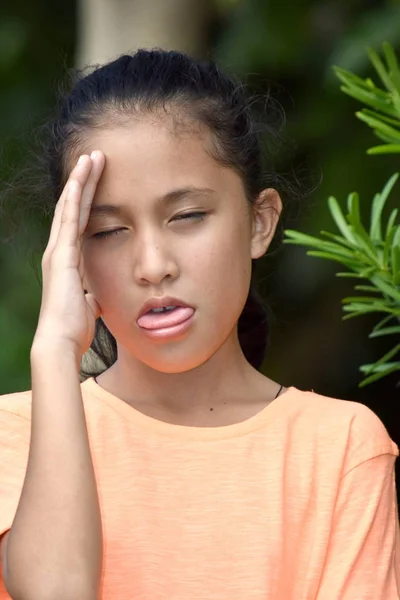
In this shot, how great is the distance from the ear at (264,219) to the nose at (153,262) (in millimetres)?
275

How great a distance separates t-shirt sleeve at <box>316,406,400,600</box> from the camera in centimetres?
236

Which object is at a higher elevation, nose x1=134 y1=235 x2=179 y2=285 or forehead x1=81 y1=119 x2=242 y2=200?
forehead x1=81 y1=119 x2=242 y2=200

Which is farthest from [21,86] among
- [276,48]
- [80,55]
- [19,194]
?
[19,194]

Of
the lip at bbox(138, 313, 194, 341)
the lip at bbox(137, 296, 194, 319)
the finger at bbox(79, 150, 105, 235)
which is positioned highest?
the finger at bbox(79, 150, 105, 235)

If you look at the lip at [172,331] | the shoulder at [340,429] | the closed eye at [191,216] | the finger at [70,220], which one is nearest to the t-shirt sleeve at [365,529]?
the shoulder at [340,429]

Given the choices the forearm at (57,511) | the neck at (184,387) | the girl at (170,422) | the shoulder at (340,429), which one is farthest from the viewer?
the neck at (184,387)

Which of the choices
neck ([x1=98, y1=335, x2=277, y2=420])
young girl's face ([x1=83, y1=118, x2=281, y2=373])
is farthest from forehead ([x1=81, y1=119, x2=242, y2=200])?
neck ([x1=98, y1=335, x2=277, y2=420])

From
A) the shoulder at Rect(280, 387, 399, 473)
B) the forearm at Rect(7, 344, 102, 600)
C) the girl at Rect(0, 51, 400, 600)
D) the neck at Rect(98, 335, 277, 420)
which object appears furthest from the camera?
the neck at Rect(98, 335, 277, 420)

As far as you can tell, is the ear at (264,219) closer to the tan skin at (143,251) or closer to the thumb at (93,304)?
the tan skin at (143,251)

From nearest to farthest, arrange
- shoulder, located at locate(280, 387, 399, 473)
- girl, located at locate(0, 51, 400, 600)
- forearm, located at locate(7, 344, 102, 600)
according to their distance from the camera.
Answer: forearm, located at locate(7, 344, 102, 600) → girl, located at locate(0, 51, 400, 600) → shoulder, located at locate(280, 387, 399, 473)

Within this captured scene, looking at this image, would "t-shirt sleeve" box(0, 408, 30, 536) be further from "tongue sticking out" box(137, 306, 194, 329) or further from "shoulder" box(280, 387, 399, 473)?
"shoulder" box(280, 387, 399, 473)

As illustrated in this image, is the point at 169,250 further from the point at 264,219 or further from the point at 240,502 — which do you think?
the point at 240,502

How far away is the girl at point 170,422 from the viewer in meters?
2.33

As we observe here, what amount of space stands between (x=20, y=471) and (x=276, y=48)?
169cm
